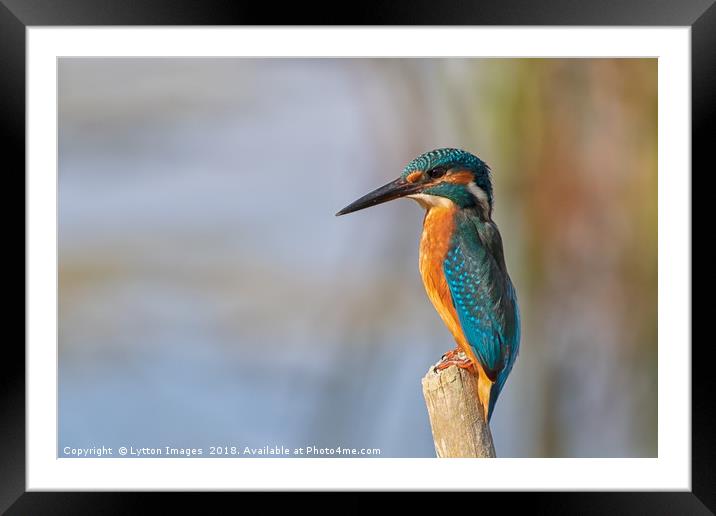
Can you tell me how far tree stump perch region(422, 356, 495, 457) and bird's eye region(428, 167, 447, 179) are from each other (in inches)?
23.5

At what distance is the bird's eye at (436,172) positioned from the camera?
6.26 ft

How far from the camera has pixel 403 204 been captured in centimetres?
200

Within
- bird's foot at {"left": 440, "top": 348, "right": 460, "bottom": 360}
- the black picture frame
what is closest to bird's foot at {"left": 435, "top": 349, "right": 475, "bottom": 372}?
bird's foot at {"left": 440, "top": 348, "right": 460, "bottom": 360}

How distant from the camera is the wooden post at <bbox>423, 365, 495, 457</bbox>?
72.7 inches

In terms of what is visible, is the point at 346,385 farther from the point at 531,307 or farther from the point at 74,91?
the point at 74,91

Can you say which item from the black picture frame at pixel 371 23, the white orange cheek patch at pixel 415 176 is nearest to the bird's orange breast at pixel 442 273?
the white orange cheek patch at pixel 415 176

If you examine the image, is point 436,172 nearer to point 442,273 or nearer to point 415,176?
point 415,176

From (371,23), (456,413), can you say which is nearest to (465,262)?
(456,413)

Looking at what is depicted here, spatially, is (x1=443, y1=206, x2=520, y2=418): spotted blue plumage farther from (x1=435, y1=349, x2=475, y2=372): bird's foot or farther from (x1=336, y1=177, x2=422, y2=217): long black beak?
(x1=336, y1=177, x2=422, y2=217): long black beak

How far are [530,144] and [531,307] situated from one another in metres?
0.54

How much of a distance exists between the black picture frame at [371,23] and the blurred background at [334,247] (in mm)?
136

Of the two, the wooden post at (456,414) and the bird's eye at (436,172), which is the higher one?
the bird's eye at (436,172)

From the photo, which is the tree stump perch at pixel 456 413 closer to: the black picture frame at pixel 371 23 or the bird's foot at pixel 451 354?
the bird's foot at pixel 451 354

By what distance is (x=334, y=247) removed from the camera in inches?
80.0
